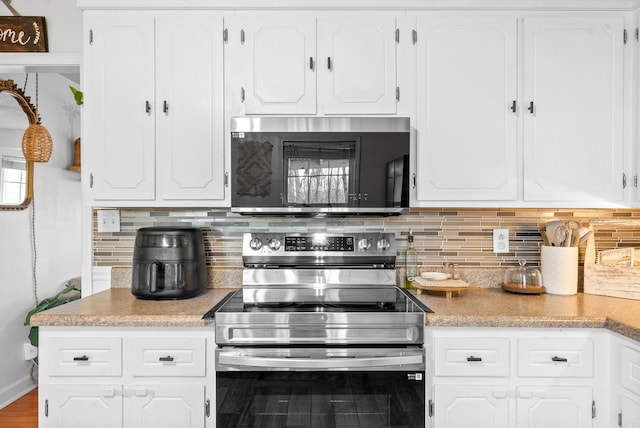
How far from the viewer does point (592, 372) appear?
1647 mm

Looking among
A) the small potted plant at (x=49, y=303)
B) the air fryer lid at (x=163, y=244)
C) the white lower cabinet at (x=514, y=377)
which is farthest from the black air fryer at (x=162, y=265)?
the small potted plant at (x=49, y=303)

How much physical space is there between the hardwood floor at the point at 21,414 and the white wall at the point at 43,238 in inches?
Result: 2.9

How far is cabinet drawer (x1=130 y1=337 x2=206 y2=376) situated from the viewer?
65.6 inches

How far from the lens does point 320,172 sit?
6.43 ft

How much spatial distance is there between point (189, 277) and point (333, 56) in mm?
1226

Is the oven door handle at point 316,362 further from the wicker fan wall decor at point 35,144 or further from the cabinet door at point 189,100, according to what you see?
the wicker fan wall decor at point 35,144

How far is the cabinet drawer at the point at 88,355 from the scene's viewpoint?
1.67 m

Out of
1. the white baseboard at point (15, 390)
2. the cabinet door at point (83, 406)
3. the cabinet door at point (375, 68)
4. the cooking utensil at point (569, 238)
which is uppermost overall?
the cabinet door at point (375, 68)

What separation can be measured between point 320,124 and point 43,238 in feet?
9.22

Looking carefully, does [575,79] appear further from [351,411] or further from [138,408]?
[138,408]

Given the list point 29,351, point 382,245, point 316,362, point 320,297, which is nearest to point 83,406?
point 316,362

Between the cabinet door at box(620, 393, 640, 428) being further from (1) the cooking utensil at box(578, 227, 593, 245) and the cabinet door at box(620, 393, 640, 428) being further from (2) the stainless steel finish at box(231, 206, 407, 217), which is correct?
(2) the stainless steel finish at box(231, 206, 407, 217)

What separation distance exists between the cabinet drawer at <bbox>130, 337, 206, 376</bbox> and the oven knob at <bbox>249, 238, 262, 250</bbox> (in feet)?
2.04

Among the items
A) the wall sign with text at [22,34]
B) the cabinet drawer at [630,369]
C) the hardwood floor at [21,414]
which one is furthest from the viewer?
the hardwood floor at [21,414]
